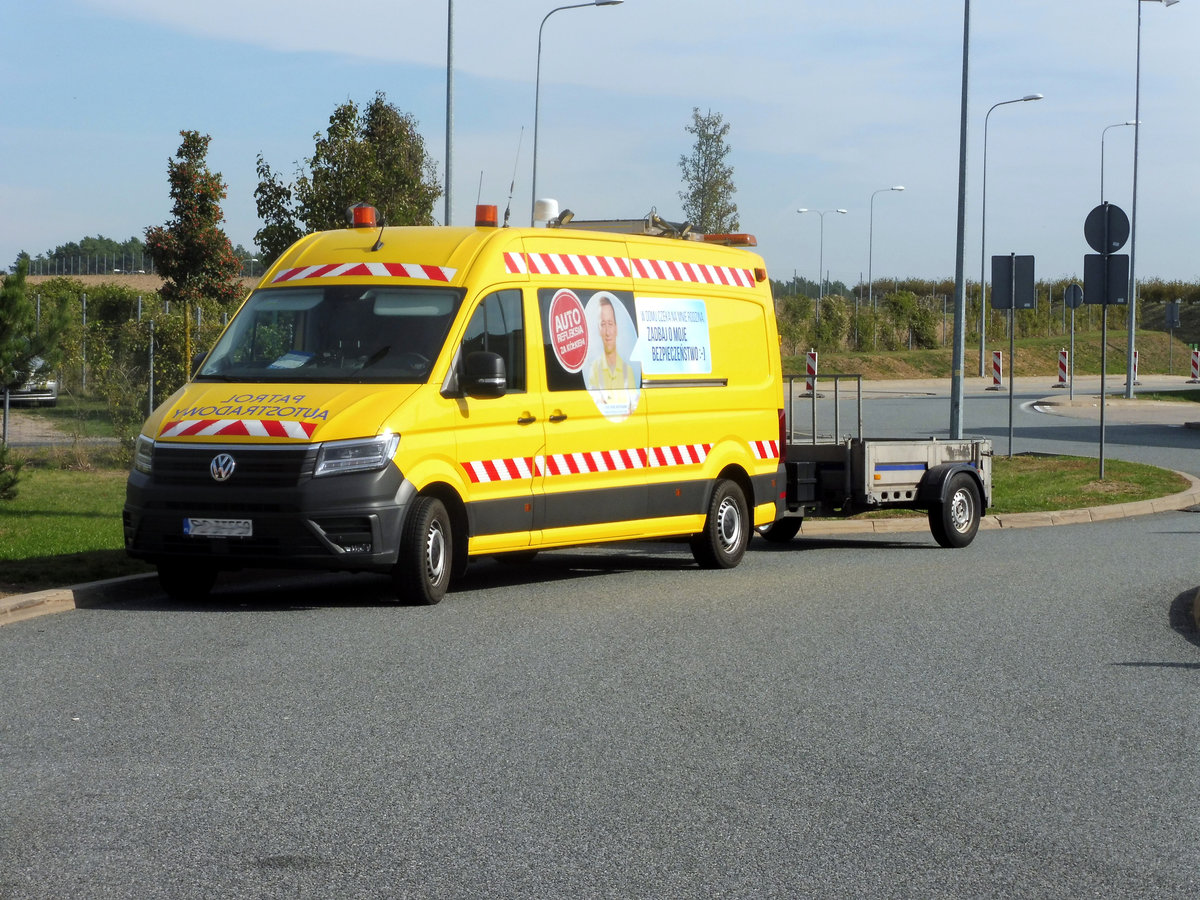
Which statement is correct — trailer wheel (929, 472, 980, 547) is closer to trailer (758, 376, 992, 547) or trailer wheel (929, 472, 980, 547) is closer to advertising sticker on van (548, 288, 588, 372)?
trailer (758, 376, 992, 547)

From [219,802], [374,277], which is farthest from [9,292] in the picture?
[219,802]

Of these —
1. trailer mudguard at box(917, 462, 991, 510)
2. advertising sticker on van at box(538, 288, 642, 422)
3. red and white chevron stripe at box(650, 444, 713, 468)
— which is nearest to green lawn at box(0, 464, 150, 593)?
advertising sticker on van at box(538, 288, 642, 422)

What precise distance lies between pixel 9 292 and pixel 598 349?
482cm

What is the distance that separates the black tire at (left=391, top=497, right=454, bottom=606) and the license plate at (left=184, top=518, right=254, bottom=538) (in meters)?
0.96

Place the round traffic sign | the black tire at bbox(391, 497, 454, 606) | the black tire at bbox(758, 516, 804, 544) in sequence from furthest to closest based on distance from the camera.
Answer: the round traffic sign → the black tire at bbox(758, 516, 804, 544) → the black tire at bbox(391, 497, 454, 606)

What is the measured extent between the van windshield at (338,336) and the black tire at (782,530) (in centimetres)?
555

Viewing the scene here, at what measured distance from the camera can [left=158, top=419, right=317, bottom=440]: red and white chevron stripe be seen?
9812 millimetres

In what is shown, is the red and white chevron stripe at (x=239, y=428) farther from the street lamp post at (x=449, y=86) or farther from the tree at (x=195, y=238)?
the tree at (x=195, y=238)

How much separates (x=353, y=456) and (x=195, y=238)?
22.0 metres

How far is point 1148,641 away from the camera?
30.3 ft

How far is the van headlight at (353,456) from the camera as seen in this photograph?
9773mm

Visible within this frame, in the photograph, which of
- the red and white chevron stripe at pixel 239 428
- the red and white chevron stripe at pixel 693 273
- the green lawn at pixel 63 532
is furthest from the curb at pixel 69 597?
the red and white chevron stripe at pixel 693 273

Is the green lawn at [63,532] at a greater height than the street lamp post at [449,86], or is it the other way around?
the street lamp post at [449,86]

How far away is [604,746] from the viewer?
644 centimetres
